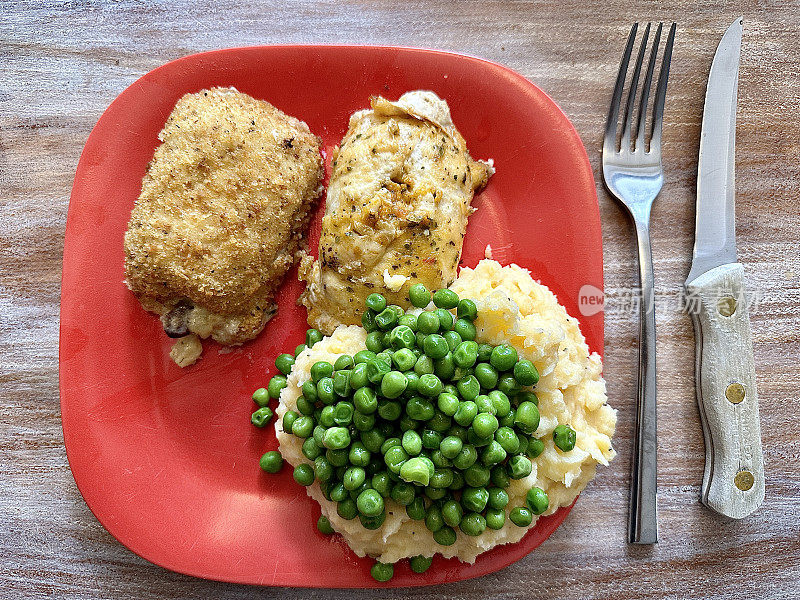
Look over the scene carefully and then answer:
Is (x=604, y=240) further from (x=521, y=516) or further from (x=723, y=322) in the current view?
(x=521, y=516)

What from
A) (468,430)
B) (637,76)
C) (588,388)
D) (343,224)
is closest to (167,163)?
(343,224)

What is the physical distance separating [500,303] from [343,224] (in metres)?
0.78

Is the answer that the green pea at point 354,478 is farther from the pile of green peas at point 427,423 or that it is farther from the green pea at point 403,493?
the green pea at point 403,493

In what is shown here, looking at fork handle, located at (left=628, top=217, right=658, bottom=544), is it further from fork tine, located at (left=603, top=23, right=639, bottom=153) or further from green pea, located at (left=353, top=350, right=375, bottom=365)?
green pea, located at (left=353, top=350, right=375, bottom=365)

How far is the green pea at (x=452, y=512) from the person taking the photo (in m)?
2.27

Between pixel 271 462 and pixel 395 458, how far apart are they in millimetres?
855

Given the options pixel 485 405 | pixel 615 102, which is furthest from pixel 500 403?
pixel 615 102

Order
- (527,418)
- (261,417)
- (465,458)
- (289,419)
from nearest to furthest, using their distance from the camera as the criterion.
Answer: (465,458)
(527,418)
(289,419)
(261,417)

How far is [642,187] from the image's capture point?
2.95 meters

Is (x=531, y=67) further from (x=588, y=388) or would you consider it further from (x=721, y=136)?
(x=588, y=388)

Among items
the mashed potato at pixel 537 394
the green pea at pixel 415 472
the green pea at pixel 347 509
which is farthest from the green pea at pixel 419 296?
the green pea at pixel 347 509

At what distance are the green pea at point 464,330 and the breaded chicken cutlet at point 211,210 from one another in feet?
3.22

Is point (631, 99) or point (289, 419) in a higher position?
point (631, 99)

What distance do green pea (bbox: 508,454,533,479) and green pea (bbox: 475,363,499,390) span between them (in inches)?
12.4
